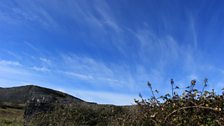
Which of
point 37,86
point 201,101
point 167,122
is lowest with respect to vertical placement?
point 167,122

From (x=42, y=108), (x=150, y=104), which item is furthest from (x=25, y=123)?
(x=150, y=104)

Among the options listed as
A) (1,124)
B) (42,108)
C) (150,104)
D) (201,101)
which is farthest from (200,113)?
(1,124)

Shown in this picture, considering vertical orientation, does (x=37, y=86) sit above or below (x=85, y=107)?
above

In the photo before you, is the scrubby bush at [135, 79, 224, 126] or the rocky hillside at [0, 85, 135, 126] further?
the rocky hillside at [0, 85, 135, 126]

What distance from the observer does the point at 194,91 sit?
22.0ft

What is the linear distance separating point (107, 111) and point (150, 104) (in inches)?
215

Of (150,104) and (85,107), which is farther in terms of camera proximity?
(85,107)

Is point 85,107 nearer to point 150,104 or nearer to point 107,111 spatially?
point 107,111

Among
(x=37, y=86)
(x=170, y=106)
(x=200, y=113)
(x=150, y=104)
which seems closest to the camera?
(x=200, y=113)

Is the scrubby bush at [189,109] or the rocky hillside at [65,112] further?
the rocky hillside at [65,112]

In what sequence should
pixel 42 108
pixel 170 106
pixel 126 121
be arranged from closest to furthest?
pixel 170 106 → pixel 126 121 → pixel 42 108

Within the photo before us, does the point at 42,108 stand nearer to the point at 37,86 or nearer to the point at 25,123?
the point at 25,123

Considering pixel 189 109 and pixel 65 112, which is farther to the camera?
pixel 65 112

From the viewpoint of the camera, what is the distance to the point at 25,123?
12.7 m
